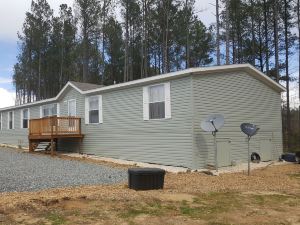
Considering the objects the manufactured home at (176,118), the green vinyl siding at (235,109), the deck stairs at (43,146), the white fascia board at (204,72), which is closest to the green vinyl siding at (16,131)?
the deck stairs at (43,146)

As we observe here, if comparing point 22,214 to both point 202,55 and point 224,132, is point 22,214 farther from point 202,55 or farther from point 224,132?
point 202,55

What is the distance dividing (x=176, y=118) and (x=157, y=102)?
Result: 1325 millimetres

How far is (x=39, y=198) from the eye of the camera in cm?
732

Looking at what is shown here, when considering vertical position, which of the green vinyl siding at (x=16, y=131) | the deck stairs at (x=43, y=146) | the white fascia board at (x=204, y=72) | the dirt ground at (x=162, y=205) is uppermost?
the white fascia board at (x=204, y=72)

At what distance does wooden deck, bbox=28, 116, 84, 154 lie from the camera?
Answer: 18219mm

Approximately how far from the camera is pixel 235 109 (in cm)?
1461

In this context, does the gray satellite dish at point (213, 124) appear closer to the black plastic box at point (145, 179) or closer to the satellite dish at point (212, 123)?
the satellite dish at point (212, 123)

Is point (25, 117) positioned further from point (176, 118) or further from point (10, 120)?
Answer: point (176, 118)

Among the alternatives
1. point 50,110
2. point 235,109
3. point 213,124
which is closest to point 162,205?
point 213,124

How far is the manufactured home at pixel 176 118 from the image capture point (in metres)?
13.3

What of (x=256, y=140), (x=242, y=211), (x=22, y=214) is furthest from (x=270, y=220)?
(x=256, y=140)

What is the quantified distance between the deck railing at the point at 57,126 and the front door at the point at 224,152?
8.12 m

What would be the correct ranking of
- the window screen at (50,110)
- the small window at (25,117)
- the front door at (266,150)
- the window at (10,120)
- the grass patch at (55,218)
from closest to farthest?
the grass patch at (55,218)
the front door at (266,150)
the window screen at (50,110)
the small window at (25,117)
the window at (10,120)

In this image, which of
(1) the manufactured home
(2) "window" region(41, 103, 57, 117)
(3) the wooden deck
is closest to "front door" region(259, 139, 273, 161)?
(1) the manufactured home
